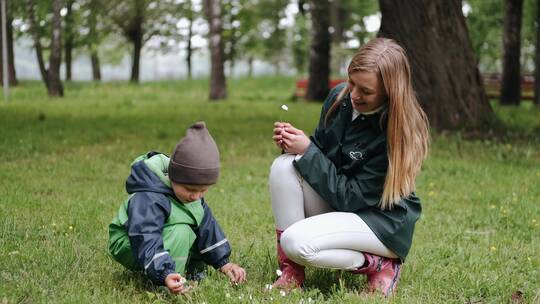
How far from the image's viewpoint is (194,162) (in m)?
3.27

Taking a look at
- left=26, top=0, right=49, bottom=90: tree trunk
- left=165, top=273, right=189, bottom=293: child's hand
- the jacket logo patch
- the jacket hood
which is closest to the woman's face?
the jacket logo patch

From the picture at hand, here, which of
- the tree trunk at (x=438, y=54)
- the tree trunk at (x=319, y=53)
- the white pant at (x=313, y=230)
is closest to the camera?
the white pant at (x=313, y=230)

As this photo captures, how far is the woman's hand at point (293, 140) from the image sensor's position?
348 centimetres

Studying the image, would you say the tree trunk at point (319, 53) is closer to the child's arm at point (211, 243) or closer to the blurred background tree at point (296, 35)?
the blurred background tree at point (296, 35)

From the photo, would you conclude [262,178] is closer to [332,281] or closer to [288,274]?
[332,281]

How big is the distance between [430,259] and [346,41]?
3878cm

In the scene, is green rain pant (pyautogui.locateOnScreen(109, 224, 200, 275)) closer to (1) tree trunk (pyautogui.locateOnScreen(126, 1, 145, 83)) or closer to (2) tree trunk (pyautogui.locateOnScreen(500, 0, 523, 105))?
(2) tree trunk (pyautogui.locateOnScreen(500, 0, 523, 105))

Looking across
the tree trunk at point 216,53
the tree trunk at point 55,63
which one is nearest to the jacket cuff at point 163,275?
the tree trunk at point 216,53

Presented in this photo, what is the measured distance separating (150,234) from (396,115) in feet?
4.20

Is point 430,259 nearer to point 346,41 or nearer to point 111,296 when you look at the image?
point 111,296

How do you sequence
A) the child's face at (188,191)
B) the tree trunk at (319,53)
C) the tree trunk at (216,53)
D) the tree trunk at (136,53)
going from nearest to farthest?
the child's face at (188,191), the tree trunk at (216,53), the tree trunk at (319,53), the tree trunk at (136,53)

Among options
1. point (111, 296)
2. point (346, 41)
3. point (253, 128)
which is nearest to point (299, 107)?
point (253, 128)

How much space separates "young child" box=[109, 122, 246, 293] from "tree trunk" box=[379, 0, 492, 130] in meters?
6.56

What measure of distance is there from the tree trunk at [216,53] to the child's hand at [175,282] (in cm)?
1422
